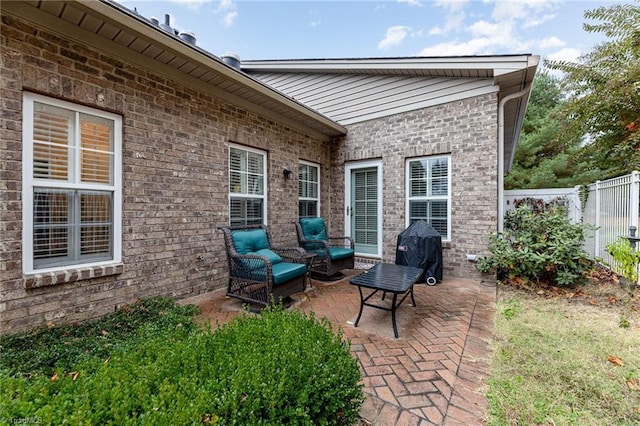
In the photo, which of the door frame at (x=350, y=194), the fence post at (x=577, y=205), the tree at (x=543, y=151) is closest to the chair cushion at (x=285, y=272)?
the door frame at (x=350, y=194)

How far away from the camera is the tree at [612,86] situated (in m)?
5.02

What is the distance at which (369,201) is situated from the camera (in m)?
6.20

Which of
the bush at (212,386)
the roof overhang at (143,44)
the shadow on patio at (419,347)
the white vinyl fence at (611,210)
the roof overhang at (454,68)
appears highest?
the roof overhang at (454,68)

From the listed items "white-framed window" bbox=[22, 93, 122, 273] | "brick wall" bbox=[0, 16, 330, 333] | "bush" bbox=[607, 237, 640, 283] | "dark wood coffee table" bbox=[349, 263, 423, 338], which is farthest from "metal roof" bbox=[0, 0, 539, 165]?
"dark wood coffee table" bbox=[349, 263, 423, 338]

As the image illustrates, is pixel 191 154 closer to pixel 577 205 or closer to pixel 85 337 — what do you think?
pixel 85 337

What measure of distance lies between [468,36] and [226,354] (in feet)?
26.9

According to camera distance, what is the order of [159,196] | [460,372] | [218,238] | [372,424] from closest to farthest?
[372,424], [460,372], [159,196], [218,238]

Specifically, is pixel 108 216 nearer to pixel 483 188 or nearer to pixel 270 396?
pixel 270 396

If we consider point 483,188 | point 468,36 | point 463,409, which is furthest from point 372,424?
point 468,36

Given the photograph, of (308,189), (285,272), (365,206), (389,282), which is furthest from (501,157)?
(285,272)

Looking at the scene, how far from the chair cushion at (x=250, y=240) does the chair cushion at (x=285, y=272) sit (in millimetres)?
427

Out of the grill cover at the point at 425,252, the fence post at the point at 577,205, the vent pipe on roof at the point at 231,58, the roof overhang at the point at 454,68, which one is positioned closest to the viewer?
the roof overhang at the point at 454,68

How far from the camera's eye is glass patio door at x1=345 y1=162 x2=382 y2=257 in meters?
6.05

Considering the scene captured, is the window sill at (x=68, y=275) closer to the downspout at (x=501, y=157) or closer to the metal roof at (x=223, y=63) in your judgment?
the metal roof at (x=223, y=63)
